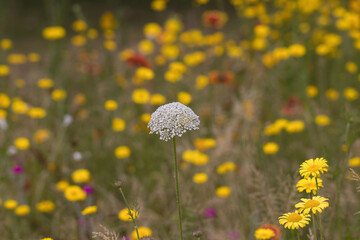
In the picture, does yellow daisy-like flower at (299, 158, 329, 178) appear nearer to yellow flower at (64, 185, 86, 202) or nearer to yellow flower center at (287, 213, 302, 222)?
yellow flower center at (287, 213, 302, 222)

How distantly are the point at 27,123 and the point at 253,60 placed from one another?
2.23m

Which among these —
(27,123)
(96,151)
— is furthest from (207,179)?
(27,123)

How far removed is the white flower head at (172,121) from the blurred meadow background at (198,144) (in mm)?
211

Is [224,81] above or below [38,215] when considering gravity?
above

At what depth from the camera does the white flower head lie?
1.19m

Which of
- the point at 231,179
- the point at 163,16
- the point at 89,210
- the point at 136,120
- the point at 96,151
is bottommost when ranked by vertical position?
the point at 89,210

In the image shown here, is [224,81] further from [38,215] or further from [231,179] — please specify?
[38,215]

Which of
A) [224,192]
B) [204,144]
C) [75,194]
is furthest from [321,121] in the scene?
[75,194]

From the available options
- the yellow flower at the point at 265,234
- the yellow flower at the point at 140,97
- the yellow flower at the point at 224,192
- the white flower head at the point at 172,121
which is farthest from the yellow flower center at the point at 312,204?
the yellow flower at the point at 140,97

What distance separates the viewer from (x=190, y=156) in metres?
2.52

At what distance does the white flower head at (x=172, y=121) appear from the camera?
1190 millimetres

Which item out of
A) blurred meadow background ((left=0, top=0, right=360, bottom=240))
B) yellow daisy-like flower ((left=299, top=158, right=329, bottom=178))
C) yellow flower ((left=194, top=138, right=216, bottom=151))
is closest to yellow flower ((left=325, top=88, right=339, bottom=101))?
blurred meadow background ((left=0, top=0, right=360, bottom=240))

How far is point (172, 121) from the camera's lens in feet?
3.92

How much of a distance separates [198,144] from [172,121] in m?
1.61
